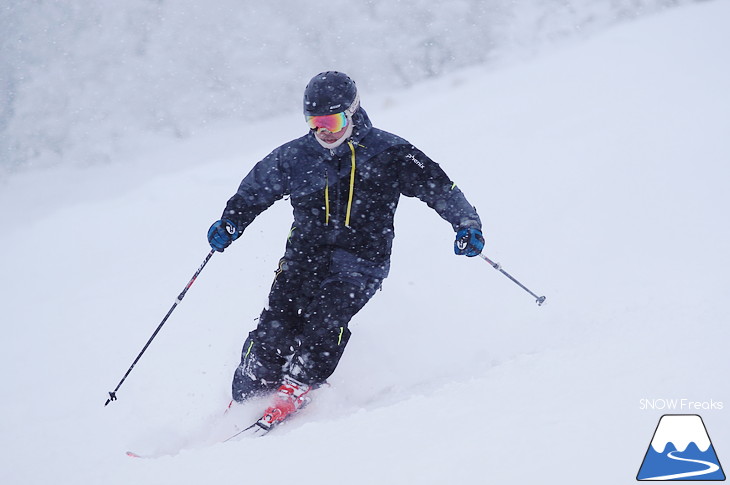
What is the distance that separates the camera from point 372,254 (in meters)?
3.72

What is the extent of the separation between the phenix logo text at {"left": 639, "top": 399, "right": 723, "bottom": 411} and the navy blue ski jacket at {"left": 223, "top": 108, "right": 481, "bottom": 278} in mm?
1550

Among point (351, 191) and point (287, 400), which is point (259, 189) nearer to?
point (351, 191)

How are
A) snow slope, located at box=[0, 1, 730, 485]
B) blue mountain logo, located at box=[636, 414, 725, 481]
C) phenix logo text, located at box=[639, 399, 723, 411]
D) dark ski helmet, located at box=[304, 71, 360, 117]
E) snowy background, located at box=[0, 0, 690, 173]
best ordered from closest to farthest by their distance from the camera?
1. blue mountain logo, located at box=[636, 414, 725, 481]
2. phenix logo text, located at box=[639, 399, 723, 411]
3. snow slope, located at box=[0, 1, 730, 485]
4. dark ski helmet, located at box=[304, 71, 360, 117]
5. snowy background, located at box=[0, 0, 690, 173]

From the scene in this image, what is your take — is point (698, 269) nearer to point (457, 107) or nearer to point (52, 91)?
point (457, 107)

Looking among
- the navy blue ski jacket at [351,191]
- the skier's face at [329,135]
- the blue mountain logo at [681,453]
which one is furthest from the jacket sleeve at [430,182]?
the blue mountain logo at [681,453]

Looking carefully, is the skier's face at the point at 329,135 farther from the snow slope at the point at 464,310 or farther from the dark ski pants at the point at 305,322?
the snow slope at the point at 464,310

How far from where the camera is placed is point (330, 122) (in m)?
3.37

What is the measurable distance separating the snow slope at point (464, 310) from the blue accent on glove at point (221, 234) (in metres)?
1.04

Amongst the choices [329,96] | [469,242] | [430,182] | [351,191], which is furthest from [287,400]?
[329,96]

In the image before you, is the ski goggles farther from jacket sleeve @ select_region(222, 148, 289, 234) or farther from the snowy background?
the snowy background

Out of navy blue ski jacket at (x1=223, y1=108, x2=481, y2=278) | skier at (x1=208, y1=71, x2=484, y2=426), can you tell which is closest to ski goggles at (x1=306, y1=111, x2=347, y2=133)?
skier at (x1=208, y1=71, x2=484, y2=426)

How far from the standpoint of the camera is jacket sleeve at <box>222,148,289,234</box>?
3656 mm

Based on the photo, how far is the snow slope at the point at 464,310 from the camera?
2.28 metres

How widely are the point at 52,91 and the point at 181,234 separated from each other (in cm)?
1085
